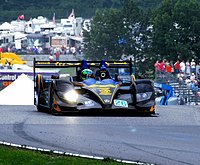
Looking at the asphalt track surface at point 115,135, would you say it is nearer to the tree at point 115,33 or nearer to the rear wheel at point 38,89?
the rear wheel at point 38,89

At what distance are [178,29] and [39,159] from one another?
53.9m

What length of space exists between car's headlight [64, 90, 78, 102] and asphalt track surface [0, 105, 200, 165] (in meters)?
0.35

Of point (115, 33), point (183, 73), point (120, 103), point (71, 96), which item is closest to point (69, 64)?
point (71, 96)

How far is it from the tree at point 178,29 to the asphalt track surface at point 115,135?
4588cm

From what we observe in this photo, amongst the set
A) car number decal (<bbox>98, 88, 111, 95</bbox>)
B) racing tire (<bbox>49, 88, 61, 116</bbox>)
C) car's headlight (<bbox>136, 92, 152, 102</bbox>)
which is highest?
car number decal (<bbox>98, 88, 111, 95</bbox>)

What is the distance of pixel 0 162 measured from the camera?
10070mm

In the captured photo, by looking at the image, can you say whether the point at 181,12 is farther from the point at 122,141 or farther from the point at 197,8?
the point at 122,141

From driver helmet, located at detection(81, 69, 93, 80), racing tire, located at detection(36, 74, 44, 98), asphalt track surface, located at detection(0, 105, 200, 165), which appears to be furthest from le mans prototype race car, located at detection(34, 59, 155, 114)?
racing tire, located at detection(36, 74, 44, 98)

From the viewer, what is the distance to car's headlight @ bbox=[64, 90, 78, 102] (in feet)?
54.5

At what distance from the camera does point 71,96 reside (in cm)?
1662

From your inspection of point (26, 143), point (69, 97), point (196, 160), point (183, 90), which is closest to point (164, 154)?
point (196, 160)

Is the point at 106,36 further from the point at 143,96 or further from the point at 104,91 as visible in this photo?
the point at 104,91

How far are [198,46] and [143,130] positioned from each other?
4932 centimetres

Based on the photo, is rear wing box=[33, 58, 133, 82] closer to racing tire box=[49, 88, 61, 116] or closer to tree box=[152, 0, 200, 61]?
racing tire box=[49, 88, 61, 116]
